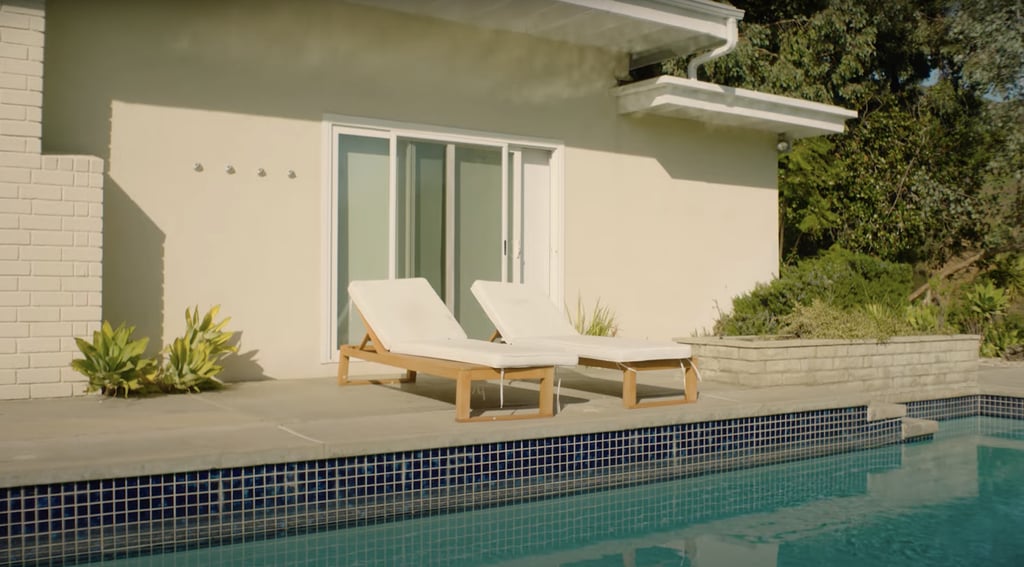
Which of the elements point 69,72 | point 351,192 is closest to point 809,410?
point 351,192

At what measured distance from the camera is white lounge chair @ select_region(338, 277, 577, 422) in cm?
604

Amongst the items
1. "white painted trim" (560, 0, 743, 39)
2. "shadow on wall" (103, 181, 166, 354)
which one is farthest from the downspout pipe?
"shadow on wall" (103, 181, 166, 354)

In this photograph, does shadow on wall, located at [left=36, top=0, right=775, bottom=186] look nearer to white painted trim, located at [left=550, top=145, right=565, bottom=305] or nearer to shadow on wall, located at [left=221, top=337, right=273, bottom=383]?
white painted trim, located at [left=550, top=145, right=565, bottom=305]

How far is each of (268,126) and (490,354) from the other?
141 inches

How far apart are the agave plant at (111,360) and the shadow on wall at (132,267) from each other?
62 cm

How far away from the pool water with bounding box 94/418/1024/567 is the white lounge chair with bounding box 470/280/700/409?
80cm

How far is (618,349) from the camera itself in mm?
6645

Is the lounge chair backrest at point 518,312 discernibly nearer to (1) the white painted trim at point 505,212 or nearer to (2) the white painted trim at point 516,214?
(1) the white painted trim at point 505,212

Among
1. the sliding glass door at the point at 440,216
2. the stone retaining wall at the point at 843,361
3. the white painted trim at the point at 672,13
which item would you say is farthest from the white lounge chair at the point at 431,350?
the white painted trim at the point at 672,13

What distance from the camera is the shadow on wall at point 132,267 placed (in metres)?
7.62


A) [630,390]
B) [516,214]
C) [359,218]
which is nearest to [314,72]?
[359,218]

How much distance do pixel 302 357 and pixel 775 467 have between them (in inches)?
165

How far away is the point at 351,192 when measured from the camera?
8.84 m

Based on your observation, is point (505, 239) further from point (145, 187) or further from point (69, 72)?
point (69, 72)
